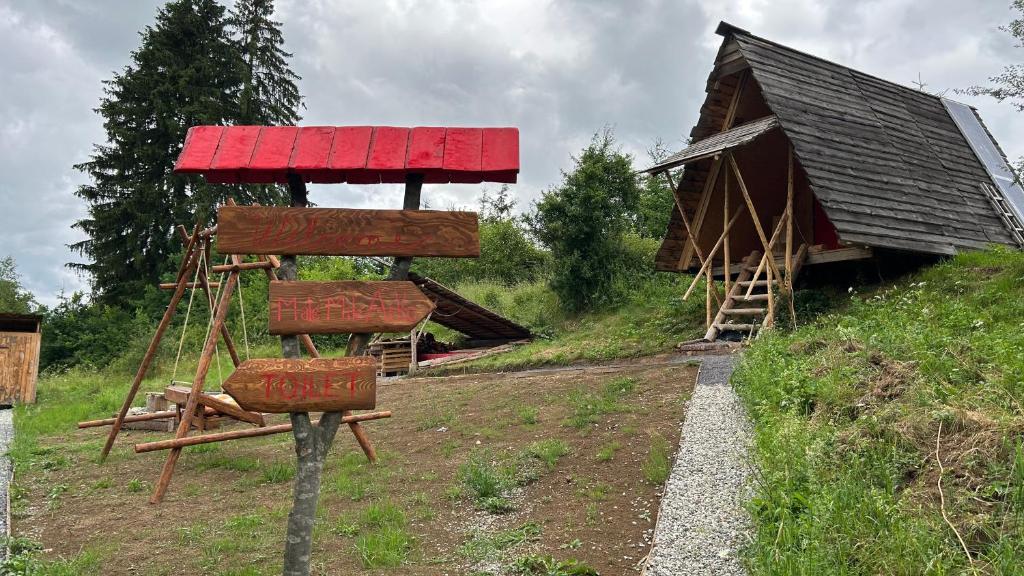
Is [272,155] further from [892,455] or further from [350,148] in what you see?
[892,455]

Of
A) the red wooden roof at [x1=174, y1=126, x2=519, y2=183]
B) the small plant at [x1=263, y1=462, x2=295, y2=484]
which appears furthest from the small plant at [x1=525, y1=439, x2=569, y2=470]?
the red wooden roof at [x1=174, y1=126, x2=519, y2=183]

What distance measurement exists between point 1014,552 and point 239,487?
566cm

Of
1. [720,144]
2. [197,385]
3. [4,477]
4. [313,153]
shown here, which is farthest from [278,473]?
[720,144]

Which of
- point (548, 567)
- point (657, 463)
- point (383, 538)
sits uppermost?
point (657, 463)

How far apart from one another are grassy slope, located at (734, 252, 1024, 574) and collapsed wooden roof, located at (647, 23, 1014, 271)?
190 inches

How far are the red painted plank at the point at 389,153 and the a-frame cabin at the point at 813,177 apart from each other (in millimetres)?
7937

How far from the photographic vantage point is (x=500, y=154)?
3.83 meters

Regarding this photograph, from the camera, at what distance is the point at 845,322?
7.95m

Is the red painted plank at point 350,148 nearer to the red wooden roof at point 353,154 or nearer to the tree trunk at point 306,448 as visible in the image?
the red wooden roof at point 353,154

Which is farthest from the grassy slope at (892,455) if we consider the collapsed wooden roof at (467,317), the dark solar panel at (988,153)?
the dark solar panel at (988,153)

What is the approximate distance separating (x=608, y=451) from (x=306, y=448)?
2901 millimetres

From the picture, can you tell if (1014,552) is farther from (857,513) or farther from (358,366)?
(358,366)

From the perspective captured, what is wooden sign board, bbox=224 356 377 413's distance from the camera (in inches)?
134

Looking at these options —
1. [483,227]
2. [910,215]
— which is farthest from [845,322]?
[483,227]
